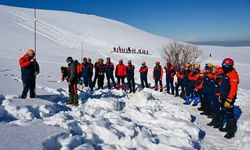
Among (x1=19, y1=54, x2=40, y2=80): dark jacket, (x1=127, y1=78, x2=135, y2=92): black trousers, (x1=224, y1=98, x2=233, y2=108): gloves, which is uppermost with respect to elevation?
(x1=19, y1=54, x2=40, y2=80): dark jacket

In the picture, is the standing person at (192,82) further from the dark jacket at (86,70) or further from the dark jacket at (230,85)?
the dark jacket at (86,70)

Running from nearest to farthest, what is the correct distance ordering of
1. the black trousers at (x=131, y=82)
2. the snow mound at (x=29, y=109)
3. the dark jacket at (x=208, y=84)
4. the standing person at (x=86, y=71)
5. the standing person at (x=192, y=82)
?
the snow mound at (x=29, y=109) → the dark jacket at (x=208, y=84) → the standing person at (x=192, y=82) → the standing person at (x=86, y=71) → the black trousers at (x=131, y=82)

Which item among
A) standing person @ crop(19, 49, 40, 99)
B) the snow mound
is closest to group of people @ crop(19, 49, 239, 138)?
standing person @ crop(19, 49, 40, 99)

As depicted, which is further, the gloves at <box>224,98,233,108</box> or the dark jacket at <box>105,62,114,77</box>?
the dark jacket at <box>105,62,114,77</box>

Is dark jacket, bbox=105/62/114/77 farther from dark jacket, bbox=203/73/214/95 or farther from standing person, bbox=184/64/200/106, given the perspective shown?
dark jacket, bbox=203/73/214/95

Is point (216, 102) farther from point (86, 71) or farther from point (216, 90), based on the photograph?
point (86, 71)

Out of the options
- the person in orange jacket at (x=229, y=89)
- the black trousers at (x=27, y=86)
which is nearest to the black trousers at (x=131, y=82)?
the black trousers at (x=27, y=86)

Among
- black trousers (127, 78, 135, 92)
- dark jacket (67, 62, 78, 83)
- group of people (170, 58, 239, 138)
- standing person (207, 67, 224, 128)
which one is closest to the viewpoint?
group of people (170, 58, 239, 138)

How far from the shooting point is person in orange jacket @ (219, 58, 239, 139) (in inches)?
261

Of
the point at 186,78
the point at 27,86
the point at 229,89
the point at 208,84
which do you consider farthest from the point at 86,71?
the point at 229,89

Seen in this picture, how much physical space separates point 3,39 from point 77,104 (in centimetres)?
3071

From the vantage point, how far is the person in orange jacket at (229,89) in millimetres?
6617

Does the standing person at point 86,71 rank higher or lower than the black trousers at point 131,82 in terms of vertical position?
higher

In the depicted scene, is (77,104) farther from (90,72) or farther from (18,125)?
(90,72)
